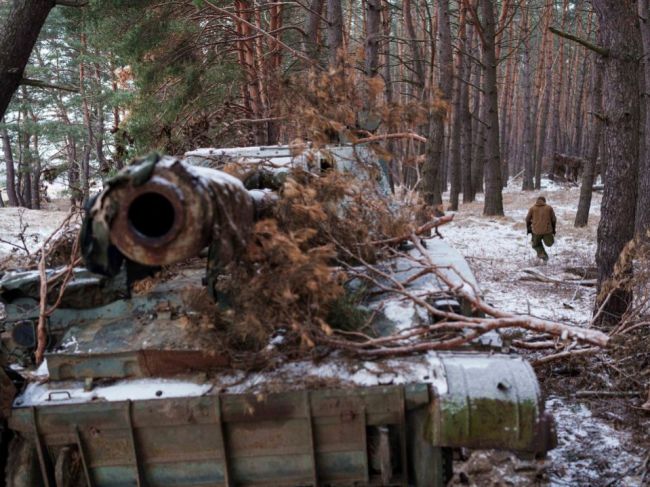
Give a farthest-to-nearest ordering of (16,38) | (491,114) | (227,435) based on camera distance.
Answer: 1. (491,114)
2. (16,38)
3. (227,435)

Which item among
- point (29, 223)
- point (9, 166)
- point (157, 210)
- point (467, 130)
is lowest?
point (29, 223)

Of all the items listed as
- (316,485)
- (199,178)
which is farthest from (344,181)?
(316,485)

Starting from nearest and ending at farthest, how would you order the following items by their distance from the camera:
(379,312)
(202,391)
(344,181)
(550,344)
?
(202,391)
(379,312)
(344,181)
(550,344)

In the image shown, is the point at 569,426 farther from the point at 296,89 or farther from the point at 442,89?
the point at 442,89

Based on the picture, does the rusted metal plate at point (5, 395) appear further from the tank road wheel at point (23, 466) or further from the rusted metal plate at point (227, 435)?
the tank road wheel at point (23, 466)

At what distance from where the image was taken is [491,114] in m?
16.2

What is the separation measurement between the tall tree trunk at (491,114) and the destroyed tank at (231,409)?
44.2 ft

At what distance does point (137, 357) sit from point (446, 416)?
1622 millimetres

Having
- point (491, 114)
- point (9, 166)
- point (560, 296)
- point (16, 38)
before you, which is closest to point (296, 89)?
point (16, 38)

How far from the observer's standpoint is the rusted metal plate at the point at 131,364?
3240 millimetres

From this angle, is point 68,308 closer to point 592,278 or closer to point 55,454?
point 55,454

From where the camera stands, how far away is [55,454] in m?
3.24

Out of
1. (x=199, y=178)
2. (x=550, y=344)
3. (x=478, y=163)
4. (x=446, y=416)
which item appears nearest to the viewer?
(x=199, y=178)

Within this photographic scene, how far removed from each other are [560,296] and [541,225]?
2787 millimetres
